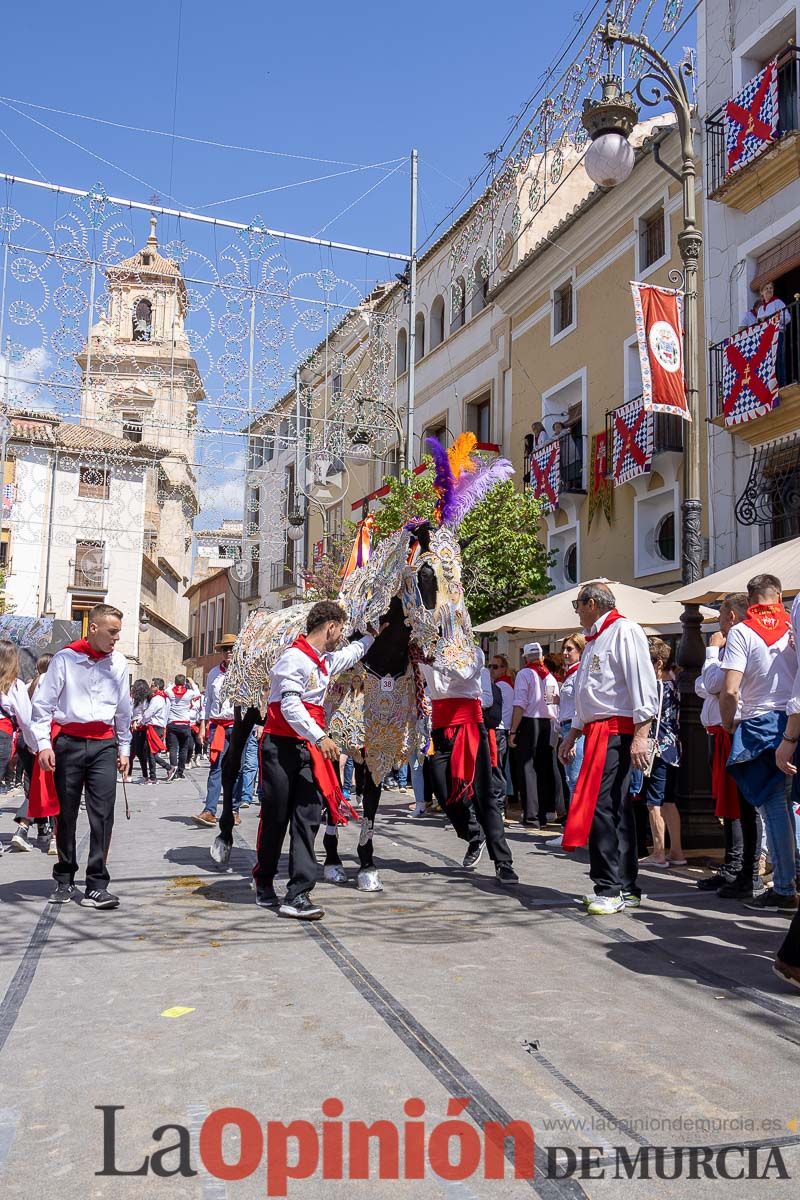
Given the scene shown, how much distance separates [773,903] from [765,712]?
1.19 m

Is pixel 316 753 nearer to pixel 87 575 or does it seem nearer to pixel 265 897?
pixel 265 897

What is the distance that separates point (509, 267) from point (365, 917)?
68.0ft

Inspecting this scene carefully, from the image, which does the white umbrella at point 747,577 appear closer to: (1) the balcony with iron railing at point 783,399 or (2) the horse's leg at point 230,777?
(2) the horse's leg at point 230,777

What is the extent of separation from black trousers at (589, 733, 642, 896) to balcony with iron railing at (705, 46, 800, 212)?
38.2ft

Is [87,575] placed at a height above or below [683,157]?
above

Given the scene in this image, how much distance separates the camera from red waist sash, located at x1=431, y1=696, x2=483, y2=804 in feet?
23.3

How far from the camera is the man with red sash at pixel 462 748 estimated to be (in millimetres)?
7010

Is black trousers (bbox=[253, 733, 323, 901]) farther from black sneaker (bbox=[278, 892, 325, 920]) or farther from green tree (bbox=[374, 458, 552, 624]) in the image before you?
green tree (bbox=[374, 458, 552, 624])

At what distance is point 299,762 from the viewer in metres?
5.93

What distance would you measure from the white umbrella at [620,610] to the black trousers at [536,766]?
4.20 ft

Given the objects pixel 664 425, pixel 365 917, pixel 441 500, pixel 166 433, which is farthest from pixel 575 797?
pixel 166 433

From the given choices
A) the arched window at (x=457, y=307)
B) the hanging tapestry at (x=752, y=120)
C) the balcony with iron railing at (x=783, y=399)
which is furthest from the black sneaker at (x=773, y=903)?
the arched window at (x=457, y=307)

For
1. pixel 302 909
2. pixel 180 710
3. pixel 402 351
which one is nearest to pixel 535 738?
pixel 302 909

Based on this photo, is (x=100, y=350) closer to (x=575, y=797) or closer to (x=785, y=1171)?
(x=575, y=797)
